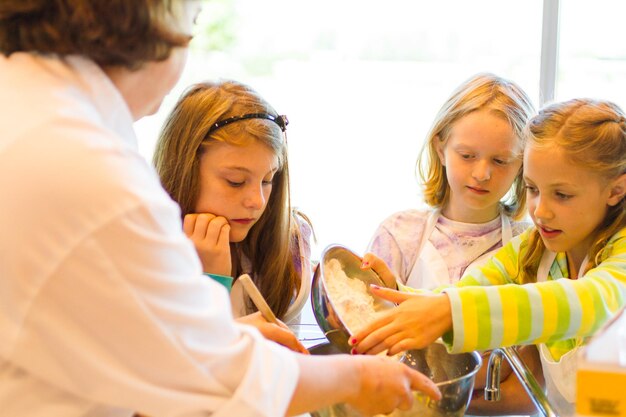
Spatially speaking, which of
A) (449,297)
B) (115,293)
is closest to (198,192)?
(449,297)

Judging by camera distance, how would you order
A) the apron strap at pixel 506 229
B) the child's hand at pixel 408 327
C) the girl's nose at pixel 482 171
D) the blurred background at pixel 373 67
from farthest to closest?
the blurred background at pixel 373 67, the apron strap at pixel 506 229, the girl's nose at pixel 482 171, the child's hand at pixel 408 327

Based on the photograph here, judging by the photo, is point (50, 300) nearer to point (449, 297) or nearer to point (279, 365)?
point (279, 365)

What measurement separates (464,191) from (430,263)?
0.58 ft

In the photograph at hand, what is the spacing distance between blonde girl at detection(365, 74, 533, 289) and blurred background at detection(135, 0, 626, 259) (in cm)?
50

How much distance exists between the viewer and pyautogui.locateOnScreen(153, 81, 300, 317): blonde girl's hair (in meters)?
1.50

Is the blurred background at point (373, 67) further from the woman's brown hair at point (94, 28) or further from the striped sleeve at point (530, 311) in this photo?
the woman's brown hair at point (94, 28)

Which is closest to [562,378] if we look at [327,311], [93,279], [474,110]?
[327,311]

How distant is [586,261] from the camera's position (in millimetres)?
1362

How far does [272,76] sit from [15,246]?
1712mm

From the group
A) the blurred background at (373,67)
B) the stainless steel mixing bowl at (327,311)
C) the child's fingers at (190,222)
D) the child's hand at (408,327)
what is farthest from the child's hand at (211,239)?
the blurred background at (373,67)

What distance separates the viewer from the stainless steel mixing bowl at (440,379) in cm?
102

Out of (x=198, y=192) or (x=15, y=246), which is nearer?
(x=15, y=246)

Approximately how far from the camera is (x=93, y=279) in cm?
71

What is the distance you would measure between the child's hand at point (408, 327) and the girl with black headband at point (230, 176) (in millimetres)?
345
